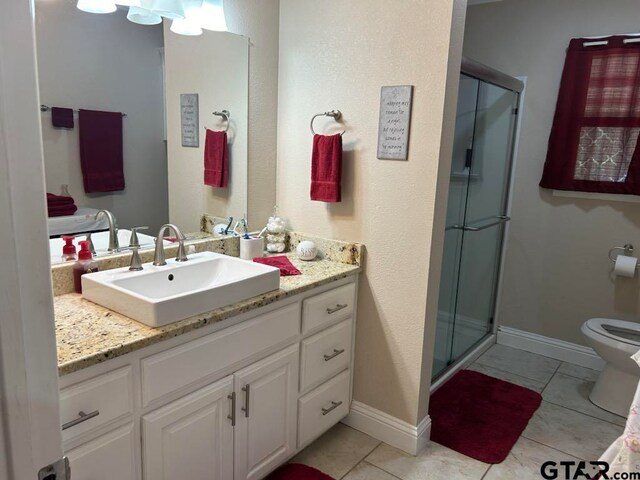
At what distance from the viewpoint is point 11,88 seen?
1.61ft

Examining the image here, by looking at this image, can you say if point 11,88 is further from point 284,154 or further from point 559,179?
point 559,179

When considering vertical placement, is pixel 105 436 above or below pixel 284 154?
below

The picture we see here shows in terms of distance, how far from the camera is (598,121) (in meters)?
2.82

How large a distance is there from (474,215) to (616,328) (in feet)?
3.35

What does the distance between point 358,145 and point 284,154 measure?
458 mm

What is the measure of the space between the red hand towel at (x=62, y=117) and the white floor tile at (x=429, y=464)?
1854 millimetres

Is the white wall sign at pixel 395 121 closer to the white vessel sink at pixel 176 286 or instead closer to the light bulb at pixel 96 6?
the white vessel sink at pixel 176 286

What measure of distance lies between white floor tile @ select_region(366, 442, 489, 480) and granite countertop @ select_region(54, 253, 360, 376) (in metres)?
0.95

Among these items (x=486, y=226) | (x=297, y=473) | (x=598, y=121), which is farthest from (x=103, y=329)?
(x=598, y=121)

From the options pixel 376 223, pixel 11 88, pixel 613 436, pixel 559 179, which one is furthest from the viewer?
pixel 559 179

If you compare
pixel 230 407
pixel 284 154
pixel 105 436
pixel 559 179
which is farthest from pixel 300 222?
pixel 559 179

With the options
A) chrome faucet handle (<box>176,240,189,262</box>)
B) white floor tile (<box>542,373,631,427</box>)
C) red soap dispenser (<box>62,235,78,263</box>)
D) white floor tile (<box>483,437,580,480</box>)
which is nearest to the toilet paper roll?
white floor tile (<box>542,373,631,427</box>)

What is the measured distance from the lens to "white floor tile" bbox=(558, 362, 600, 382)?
2975 mm

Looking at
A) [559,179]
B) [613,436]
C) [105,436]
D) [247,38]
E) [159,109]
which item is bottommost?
[613,436]
